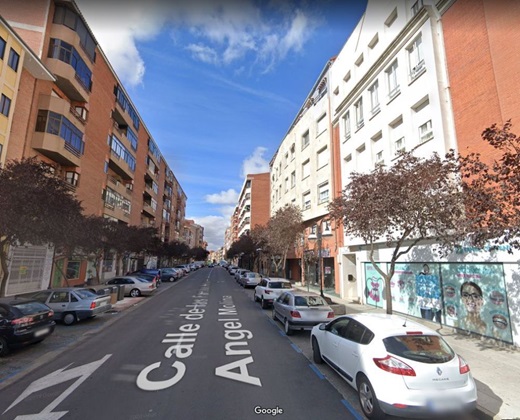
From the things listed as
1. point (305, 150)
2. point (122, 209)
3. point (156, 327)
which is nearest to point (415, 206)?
point (156, 327)

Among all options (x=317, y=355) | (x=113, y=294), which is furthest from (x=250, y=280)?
(x=317, y=355)

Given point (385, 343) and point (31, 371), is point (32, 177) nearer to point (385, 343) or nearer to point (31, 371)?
point (31, 371)

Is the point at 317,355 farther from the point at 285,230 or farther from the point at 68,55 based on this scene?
the point at 68,55

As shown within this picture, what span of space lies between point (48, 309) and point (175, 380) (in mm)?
5801

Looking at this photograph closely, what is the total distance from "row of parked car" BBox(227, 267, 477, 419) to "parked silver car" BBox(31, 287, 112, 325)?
404 inches

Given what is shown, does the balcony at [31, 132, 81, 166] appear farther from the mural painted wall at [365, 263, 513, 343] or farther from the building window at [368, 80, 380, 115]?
the mural painted wall at [365, 263, 513, 343]

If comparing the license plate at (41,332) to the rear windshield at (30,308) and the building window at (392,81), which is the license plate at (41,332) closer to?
the rear windshield at (30,308)

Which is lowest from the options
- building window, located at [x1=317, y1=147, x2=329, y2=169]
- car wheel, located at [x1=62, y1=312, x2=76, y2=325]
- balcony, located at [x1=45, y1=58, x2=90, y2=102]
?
car wheel, located at [x1=62, y1=312, x2=76, y2=325]

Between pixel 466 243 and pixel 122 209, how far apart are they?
121 ft

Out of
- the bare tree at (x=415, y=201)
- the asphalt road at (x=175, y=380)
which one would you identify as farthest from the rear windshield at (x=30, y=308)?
the bare tree at (x=415, y=201)

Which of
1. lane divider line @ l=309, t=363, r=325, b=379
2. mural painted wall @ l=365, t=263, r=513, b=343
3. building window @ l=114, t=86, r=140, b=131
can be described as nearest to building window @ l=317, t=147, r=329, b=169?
mural painted wall @ l=365, t=263, r=513, b=343

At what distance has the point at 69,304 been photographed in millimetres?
12008

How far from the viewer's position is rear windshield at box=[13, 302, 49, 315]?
8.45m

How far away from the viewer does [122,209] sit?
37.7 meters
